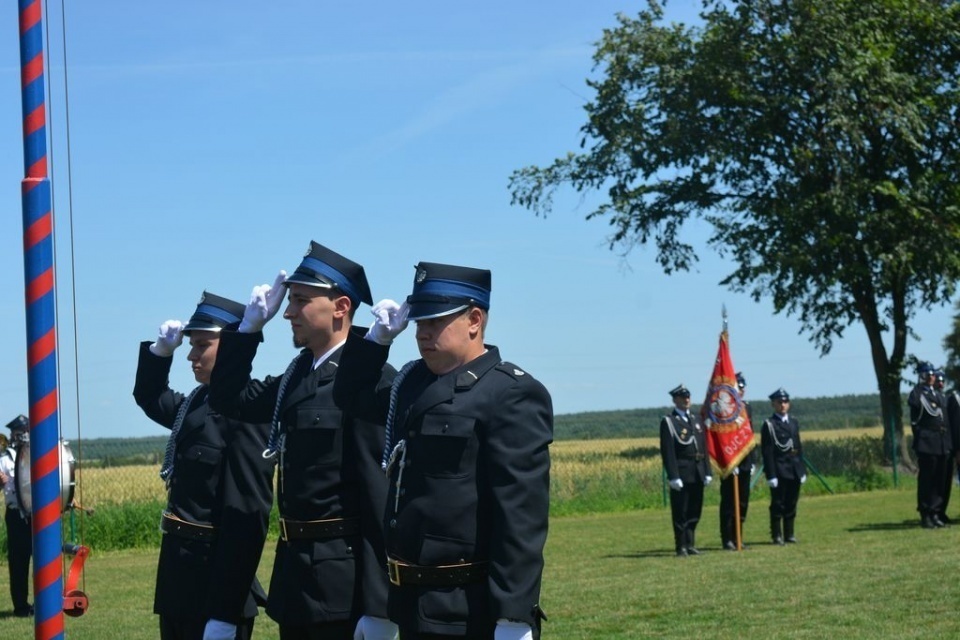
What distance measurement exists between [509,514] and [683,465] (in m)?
13.7

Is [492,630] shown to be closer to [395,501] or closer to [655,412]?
[395,501]

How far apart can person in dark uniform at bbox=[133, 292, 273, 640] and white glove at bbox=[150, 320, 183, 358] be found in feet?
1.01

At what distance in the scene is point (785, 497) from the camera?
19.1 metres

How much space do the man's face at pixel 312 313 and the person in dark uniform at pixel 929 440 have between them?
49.6 ft

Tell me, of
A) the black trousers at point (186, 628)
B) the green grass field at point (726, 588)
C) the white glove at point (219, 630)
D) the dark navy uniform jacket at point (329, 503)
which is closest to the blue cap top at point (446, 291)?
the dark navy uniform jacket at point (329, 503)

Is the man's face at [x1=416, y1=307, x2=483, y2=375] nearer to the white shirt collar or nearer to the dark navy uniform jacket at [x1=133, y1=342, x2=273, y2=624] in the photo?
Answer: the white shirt collar

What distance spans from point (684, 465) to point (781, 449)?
1.97 m

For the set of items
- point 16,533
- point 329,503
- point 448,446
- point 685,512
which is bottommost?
point 685,512

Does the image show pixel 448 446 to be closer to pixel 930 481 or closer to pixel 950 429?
pixel 950 429

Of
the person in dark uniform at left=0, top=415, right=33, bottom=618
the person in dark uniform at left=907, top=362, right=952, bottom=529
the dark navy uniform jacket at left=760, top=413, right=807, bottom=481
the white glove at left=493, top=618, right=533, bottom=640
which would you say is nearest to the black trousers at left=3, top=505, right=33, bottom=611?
the person in dark uniform at left=0, top=415, right=33, bottom=618

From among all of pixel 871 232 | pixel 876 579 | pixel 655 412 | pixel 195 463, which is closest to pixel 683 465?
pixel 876 579

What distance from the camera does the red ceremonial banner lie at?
749 inches

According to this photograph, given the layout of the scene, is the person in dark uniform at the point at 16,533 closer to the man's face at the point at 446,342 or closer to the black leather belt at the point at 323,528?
the black leather belt at the point at 323,528

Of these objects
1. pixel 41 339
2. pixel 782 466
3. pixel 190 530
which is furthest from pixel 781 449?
pixel 41 339
